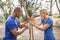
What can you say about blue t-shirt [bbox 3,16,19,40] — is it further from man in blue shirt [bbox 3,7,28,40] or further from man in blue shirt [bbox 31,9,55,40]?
man in blue shirt [bbox 31,9,55,40]

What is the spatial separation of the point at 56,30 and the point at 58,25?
876mm

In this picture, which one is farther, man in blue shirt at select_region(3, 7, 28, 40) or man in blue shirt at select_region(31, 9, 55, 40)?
man in blue shirt at select_region(31, 9, 55, 40)

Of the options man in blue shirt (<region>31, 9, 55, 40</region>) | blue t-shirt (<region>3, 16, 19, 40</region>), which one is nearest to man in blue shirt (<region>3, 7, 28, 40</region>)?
blue t-shirt (<region>3, 16, 19, 40</region>)

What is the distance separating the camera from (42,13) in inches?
221

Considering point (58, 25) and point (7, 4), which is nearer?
point (58, 25)

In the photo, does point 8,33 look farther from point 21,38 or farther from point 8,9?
point 8,9

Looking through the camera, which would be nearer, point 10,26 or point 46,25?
point 10,26

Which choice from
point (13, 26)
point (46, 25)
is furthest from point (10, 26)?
point (46, 25)

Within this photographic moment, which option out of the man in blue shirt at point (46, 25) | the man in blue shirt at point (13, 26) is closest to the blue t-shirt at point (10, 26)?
the man in blue shirt at point (13, 26)

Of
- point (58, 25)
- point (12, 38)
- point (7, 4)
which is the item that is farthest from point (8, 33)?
point (7, 4)

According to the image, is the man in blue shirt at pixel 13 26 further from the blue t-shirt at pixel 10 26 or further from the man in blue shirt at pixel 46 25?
the man in blue shirt at pixel 46 25

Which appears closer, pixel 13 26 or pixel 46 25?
pixel 13 26

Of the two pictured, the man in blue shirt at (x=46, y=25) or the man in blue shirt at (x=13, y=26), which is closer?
the man in blue shirt at (x=13, y=26)

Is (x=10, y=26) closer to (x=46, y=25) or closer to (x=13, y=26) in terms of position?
(x=13, y=26)
